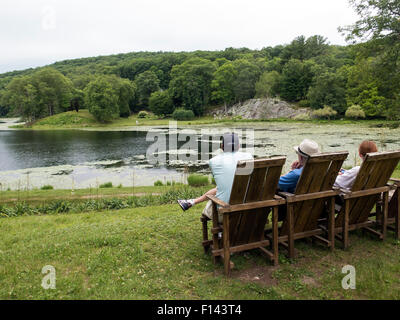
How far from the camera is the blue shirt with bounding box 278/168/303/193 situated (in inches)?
181

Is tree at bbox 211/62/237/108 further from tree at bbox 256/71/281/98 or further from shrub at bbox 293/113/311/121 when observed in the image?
shrub at bbox 293/113/311/121

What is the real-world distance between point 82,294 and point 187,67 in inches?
4446

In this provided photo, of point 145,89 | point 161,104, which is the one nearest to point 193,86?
point 161,104

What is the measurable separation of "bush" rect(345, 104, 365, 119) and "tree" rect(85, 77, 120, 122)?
5889 cm

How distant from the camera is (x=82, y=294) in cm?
387

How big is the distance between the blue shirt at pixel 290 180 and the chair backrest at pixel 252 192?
0.55 meters

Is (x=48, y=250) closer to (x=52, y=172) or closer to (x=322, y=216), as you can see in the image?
(x=322, y=216)

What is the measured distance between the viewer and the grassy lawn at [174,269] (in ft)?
12.5

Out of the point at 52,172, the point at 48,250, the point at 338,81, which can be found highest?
the point at 338,81

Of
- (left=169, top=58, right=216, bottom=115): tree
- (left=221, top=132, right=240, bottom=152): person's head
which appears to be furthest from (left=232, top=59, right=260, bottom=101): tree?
(left=221, top=132, right=240, bottom=152): person's head

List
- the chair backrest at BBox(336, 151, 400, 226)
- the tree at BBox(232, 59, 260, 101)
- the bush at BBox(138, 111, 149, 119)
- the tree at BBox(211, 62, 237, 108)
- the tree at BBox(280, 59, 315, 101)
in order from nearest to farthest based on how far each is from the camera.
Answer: the chair backrest at BBox(336, 151, 400, 226)
the tree at BBox(280, 59, 315, 101)
the tree at BBox(232, 59, 260, 101)
the bush at BBox(138, 111, 149, 119)
the tree at BBox(211, 62, 237, 108)

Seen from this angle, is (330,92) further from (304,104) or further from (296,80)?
(296,80)

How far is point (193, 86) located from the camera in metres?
101
